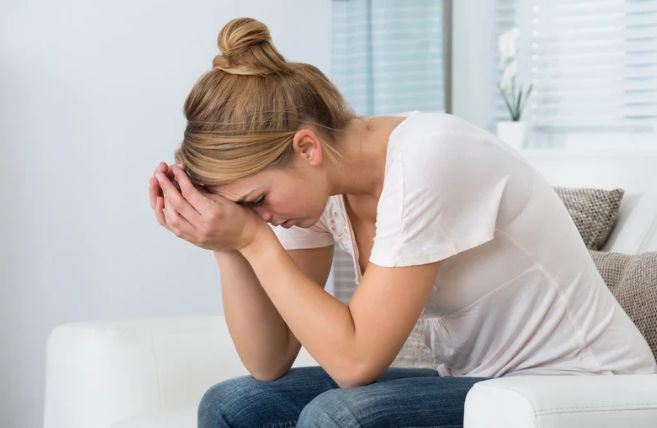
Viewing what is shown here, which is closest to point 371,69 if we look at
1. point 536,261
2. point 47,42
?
point 47,42

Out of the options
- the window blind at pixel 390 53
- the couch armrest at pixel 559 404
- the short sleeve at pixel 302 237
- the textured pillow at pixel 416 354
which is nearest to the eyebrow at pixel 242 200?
the short sleeve at pixel 302 237

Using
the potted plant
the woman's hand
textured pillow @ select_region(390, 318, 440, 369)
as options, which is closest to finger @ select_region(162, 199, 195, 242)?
the woman's hand

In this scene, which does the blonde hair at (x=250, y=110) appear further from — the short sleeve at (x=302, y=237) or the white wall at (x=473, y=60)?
the white wall at (x=473, y=60)

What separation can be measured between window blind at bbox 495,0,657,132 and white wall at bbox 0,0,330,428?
1.02 m

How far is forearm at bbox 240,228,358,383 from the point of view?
1265 millimetres

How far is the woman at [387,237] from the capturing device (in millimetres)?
1230

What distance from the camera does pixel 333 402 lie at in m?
1.17

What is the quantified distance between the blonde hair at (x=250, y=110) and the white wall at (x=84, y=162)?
120 cm

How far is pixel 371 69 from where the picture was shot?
3.25 meters

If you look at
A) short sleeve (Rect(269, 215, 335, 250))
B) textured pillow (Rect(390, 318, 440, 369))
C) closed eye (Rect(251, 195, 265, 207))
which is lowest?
textured pillow (Rect(390, 318, 440, 369))

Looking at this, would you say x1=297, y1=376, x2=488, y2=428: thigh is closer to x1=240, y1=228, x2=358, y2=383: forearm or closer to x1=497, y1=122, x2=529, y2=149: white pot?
x1=240, y1=228, x2=358, y2=383: forearm

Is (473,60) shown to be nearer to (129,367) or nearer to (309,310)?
(129,367)

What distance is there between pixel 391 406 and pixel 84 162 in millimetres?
1519

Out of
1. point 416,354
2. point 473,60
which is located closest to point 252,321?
point 416,354
